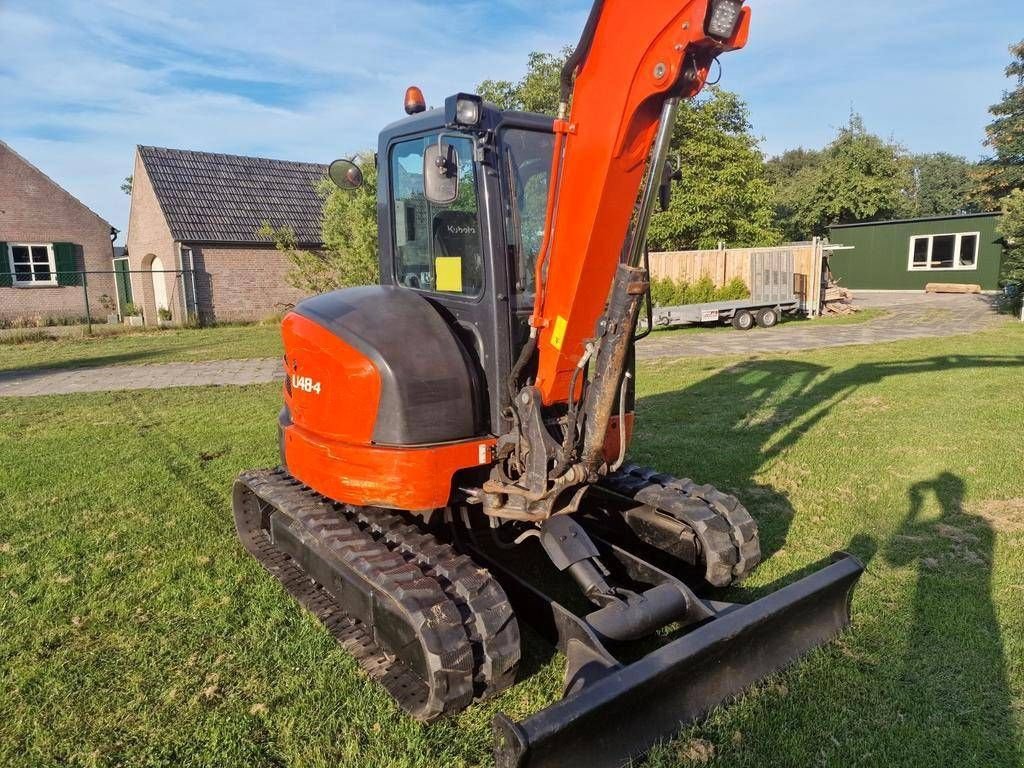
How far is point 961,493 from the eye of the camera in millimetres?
5809

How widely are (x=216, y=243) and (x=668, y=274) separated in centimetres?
1371

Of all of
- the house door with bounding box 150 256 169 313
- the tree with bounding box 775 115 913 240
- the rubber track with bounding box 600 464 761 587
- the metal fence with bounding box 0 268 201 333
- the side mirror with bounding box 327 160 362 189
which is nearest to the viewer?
the rubber track with bounding box 600 464 761 587

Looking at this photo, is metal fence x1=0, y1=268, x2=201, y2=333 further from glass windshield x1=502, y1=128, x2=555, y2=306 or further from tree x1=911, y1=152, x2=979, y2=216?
tree x1=911, y1=152, x2=979, y2=216

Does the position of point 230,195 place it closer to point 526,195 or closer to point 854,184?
point 526,195

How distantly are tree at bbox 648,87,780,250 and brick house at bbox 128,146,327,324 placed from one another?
12.7 meters

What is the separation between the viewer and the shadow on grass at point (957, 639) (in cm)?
304

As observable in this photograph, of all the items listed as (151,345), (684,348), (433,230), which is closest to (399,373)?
(433,230)

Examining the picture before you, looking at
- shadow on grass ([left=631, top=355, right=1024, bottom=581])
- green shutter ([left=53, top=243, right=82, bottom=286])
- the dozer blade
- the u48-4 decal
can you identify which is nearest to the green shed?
shadow on grass ([left=631, top=355, right=1024, bottom=581])

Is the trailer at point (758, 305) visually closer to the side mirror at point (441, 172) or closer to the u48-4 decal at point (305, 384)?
the u48-4 decal at point (305, 384)

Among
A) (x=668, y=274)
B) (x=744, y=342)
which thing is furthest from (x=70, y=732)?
(x=668, y=274)

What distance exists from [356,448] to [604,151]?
71.4 inches

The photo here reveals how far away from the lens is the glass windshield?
3.63 meters

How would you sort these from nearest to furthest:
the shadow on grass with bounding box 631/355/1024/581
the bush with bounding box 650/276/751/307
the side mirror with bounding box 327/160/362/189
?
the side mirror with bounding box 327/160/362/189
the shadow on grass with bounding box 631/355/1024/581
the bush with bounding box 650/276/751/307

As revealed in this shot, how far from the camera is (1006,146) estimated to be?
2697cm
